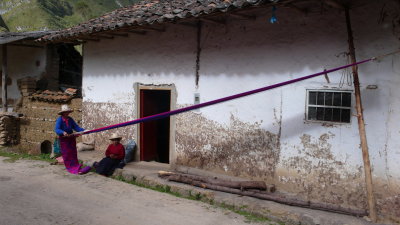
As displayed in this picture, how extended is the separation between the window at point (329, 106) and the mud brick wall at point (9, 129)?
9.06m

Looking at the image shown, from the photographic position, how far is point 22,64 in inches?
440

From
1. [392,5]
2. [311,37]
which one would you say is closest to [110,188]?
[311,37]

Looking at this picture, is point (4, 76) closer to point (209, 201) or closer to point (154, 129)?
point (154, 129)

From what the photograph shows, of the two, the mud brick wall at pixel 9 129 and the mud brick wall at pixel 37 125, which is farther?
the mud brick wall at pixel 9 129

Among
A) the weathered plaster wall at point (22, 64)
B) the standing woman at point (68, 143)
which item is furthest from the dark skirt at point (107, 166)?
the weathered plaster wall at point (22, 64)

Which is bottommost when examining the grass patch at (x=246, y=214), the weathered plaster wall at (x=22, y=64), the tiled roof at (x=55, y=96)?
the grass patch at (x=246, y=214)

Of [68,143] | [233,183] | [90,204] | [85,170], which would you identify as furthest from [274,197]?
[68,143]

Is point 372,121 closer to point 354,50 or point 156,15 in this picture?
point 354,50

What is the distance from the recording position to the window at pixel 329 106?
4.93 m

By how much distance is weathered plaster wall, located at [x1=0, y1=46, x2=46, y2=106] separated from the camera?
35.7 ft

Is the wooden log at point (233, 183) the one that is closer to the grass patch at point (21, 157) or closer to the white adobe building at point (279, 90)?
the white adobe building at point (279, 90)

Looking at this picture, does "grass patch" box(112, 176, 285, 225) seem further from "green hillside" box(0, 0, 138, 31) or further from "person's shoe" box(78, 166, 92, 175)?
"green hillside" box(0, 0, 138, 31)

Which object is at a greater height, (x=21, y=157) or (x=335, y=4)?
(x=335, y=4)

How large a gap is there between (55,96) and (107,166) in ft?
12.4
